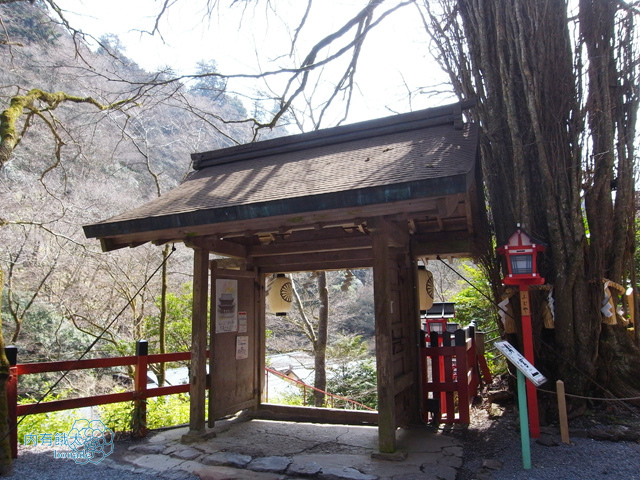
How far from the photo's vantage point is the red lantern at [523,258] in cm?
433

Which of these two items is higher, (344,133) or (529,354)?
(344,133)

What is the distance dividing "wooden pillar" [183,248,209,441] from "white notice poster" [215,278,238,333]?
0.35m

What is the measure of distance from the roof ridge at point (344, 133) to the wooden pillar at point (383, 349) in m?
1.77

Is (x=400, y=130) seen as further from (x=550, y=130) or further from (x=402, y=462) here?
(x=402, y=462)

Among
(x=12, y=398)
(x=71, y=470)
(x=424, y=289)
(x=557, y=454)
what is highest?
(x=424, y=289)

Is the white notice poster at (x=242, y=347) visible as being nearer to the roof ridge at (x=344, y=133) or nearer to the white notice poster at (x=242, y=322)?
the white notice poster at (x=242, y=322)

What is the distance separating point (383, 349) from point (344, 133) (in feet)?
9.28

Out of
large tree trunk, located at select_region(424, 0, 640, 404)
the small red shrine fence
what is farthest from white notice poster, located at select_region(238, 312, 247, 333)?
large tree trunk, located at select_region(424, 0, 640, 404)

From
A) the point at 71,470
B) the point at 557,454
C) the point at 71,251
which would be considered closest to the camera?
the point at 557,454

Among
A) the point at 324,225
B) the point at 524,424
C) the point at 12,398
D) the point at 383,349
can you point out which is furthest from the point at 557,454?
the point at 12,398

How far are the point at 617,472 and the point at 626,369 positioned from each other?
74.1 inches

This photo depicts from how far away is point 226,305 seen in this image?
18.5ft

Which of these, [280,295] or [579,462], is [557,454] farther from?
[280,295]

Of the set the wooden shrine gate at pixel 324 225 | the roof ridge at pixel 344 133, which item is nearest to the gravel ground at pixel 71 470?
the wooden shrine gate at pixel 324 225
